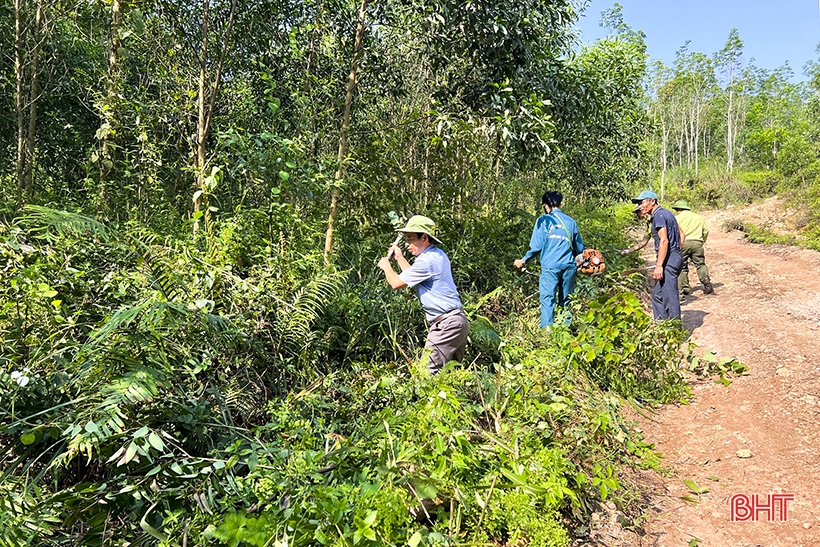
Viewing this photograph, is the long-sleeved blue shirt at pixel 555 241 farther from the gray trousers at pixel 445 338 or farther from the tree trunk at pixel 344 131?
the tree trunk at pixel 344 131

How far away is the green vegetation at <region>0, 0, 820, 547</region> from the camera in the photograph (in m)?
2.36

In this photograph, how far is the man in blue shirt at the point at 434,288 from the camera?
4.04 meters

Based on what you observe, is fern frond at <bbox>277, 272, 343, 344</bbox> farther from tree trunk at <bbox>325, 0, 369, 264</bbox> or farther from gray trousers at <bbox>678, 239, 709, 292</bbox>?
gray trousers at <bbox>678, 239, 709, 292</bbox>

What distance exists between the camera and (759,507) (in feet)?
10.6

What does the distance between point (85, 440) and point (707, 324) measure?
7.29 metres

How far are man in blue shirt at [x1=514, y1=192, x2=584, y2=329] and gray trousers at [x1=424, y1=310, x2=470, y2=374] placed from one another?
171 centimetres

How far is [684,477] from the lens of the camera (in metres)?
3.61

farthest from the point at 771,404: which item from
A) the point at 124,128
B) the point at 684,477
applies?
the point at 124,128

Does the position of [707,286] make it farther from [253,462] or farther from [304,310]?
[253,462]

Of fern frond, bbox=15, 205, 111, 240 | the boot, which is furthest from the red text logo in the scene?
the boot

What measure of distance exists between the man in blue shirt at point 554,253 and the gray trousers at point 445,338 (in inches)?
67.5

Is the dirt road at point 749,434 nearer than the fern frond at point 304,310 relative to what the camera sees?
Yes

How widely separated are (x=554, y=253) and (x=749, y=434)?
2.45 metres

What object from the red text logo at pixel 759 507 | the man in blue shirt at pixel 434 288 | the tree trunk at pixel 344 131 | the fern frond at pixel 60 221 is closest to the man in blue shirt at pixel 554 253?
the man in blue shirt at pixel 434 288
